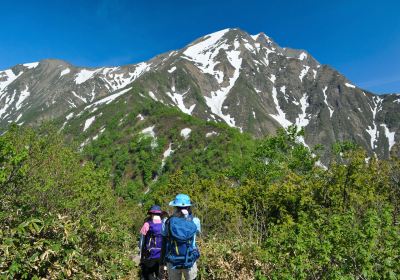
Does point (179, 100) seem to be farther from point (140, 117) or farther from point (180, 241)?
point (180, 241)

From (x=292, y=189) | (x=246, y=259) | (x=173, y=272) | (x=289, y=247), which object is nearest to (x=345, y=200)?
(x=292, y=189)

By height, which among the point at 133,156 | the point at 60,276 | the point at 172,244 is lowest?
the point at 60,276

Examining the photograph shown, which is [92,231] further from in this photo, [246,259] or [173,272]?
[246,259]

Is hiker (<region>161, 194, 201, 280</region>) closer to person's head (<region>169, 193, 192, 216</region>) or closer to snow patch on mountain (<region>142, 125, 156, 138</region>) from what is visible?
person's head (<region>169, 193, 192, 216</region>)

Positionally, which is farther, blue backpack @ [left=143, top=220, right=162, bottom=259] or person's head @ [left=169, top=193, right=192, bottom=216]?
blue backpack @ [left=143, top=220, right=162, bottom=259]

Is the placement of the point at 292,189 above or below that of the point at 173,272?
above

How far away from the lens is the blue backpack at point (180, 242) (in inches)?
257

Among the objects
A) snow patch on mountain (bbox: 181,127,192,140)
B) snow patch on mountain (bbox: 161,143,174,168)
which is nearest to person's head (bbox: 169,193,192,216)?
snow patch on mountain (bbox: 161,143,174,168)

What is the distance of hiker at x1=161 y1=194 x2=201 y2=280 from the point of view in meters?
6.54

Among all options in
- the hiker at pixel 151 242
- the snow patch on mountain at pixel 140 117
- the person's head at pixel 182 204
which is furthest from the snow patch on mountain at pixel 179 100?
the person's head at pixel 182 204

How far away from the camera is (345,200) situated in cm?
1463

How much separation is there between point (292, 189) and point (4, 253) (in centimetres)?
1254

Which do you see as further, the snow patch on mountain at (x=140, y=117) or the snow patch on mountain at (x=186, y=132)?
the snow patch on mountain at (x=140, y=117)

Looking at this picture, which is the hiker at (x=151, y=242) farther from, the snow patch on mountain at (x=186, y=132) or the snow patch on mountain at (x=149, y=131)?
the snow patch on mountain at (x=149, y=131)
